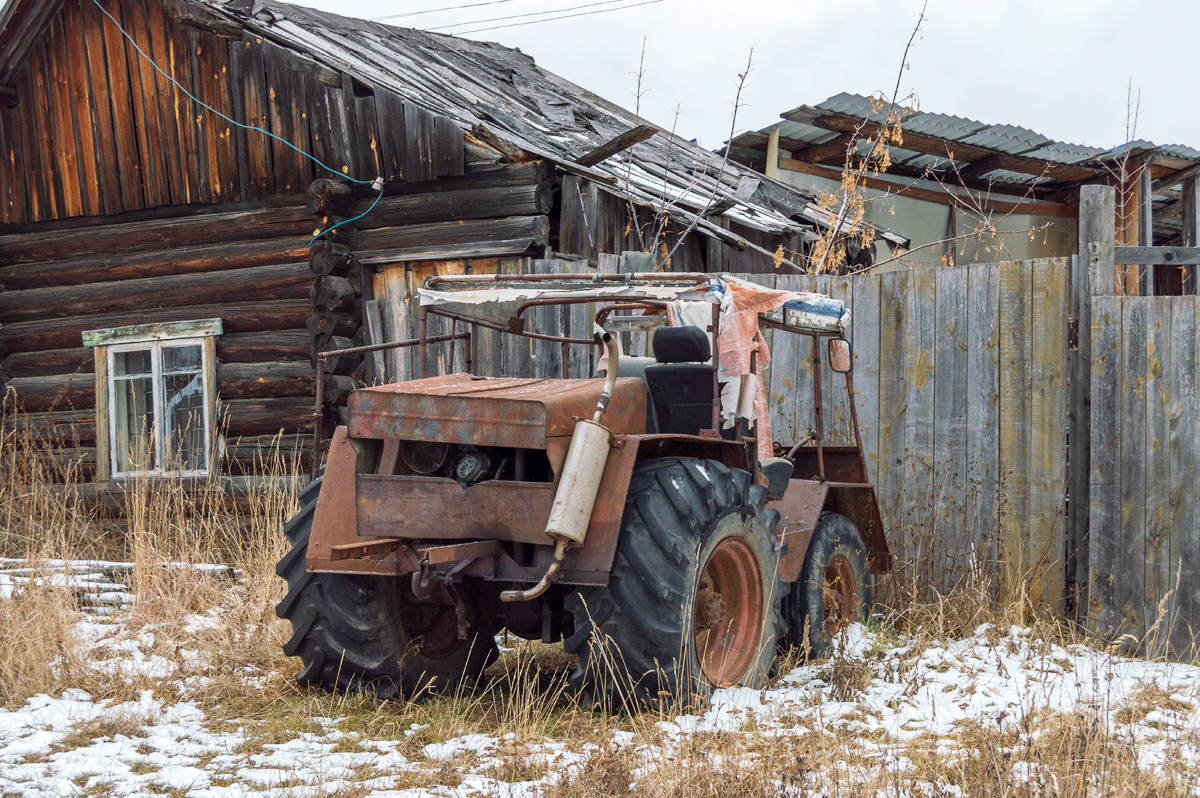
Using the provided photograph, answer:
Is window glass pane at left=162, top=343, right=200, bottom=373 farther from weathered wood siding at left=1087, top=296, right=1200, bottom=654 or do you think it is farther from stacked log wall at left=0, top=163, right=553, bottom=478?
weathered wood siding at left=1087, top=296, right=1200, bottom=654

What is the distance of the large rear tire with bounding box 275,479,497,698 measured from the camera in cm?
512

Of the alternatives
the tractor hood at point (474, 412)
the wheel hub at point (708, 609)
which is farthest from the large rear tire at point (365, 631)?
the wheel hub at point (708, 609)

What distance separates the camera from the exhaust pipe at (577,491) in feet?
14.6

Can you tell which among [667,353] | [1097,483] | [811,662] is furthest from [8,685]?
[1097,483]

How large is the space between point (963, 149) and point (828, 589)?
9.31 meters

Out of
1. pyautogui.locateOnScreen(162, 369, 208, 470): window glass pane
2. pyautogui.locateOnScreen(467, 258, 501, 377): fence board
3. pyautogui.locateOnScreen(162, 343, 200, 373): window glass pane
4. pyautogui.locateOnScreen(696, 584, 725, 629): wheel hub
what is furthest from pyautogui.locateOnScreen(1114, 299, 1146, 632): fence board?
pyautogui.locateOnScreen(162, 343, 200, 373): window glass pane

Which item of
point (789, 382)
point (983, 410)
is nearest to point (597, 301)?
point (789, 382)

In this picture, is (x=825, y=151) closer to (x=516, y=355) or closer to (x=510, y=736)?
(x=516, y=355)

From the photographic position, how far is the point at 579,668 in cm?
467

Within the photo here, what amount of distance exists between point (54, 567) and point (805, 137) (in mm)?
9918

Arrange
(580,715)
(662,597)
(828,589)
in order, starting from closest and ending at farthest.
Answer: (662,597), (580,715), (828,589)

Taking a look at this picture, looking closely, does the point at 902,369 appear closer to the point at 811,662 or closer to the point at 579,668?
the point at 811,662

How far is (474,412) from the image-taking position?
15.4ft

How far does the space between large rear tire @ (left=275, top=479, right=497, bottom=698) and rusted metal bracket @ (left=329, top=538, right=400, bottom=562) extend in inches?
14.7
